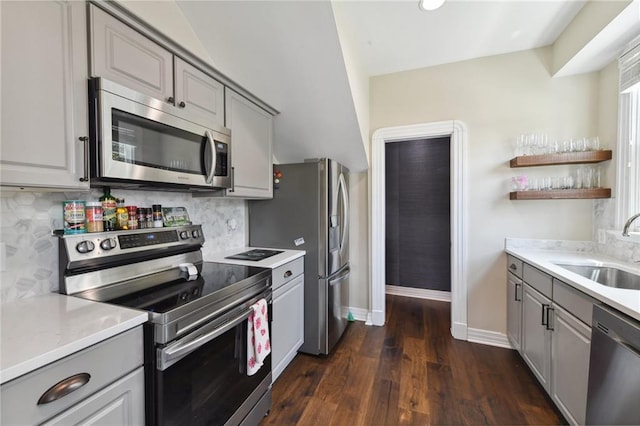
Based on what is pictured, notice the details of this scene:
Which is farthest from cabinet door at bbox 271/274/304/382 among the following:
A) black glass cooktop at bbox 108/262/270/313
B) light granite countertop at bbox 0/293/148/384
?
light granite countertop at bbox 0/293/148/384

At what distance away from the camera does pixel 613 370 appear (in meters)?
1.18

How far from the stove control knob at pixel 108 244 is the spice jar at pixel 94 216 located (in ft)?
0.22

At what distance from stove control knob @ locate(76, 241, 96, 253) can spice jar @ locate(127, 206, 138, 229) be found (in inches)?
8.9

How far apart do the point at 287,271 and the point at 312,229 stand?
44cm

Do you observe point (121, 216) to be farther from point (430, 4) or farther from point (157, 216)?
point (430, 4)

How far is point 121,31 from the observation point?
121cm

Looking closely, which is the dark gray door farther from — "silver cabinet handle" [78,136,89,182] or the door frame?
"silver cabinet handle" [78,136,89,182]

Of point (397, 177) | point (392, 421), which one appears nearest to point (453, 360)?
point (392, 421)

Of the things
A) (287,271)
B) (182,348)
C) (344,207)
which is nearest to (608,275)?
(344,207)

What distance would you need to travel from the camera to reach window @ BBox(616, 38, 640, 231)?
73.3 inches

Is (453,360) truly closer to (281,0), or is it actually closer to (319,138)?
(319,138)

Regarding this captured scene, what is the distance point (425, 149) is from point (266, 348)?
3.49 m

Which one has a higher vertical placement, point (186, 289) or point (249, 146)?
point (249, 146)

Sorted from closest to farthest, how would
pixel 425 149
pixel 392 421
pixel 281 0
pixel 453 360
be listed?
pixel 281 0 < pixel 392 421 < pixel 453 360 < pixel 425 149
